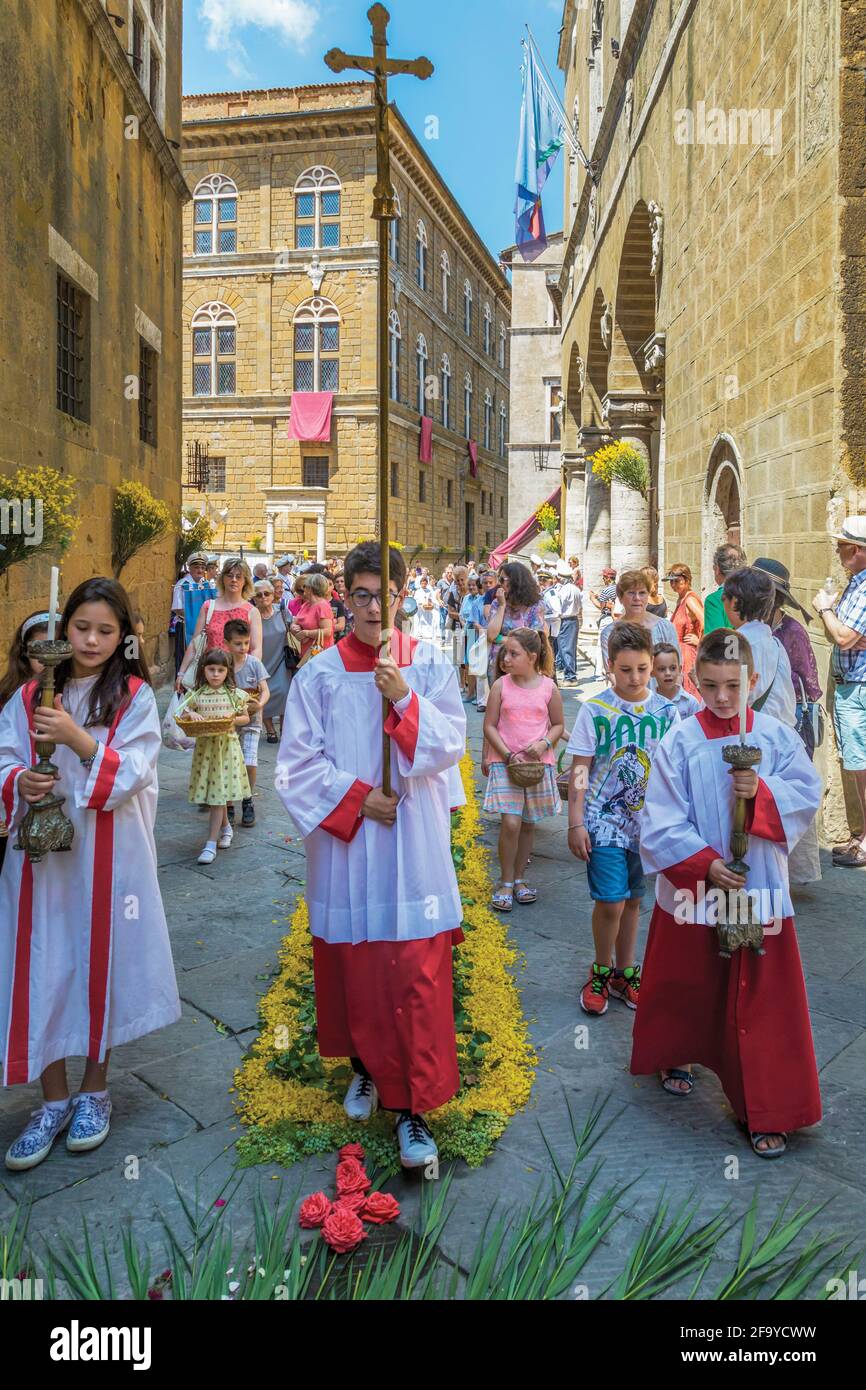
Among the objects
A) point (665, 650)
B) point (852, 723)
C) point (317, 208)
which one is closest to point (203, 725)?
point (665, 650)

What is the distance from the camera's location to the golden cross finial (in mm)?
2957

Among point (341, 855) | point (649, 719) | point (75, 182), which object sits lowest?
point (341, 855)

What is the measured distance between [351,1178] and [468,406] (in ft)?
159

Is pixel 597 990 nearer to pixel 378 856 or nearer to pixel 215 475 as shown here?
pixel 378 856

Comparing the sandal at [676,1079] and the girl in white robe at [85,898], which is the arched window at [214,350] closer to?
the girl in white robe at [85,898]

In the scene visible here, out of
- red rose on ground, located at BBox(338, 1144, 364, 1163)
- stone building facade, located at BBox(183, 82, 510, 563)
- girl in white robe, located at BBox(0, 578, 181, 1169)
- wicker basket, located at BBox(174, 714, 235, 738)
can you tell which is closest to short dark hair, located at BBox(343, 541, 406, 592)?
girl in white robe, located at BBox(0, 578, 181, 1169)

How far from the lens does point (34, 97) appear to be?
29.3ft

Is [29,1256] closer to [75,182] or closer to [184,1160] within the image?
[184,1160]

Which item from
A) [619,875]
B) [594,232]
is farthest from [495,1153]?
[594,232]

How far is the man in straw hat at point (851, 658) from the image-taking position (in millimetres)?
5723

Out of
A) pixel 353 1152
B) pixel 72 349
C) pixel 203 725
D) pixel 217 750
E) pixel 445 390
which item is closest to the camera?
pixel 353 1152

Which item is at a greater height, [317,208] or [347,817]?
[317,208]

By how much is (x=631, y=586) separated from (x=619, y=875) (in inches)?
86.3

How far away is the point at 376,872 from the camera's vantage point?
3094 mm
